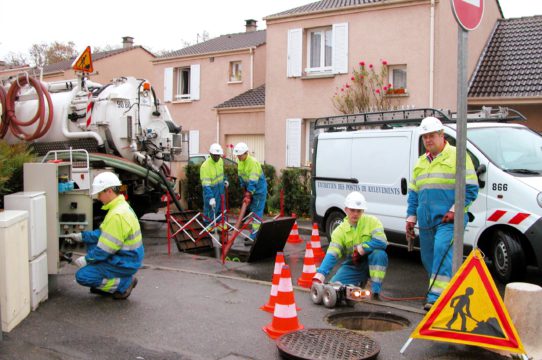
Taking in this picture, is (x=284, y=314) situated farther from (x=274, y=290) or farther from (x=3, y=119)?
(x=3, y=119)

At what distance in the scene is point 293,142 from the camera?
18641 millimetres

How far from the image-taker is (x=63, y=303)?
6523mm

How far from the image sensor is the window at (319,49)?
60.0ft

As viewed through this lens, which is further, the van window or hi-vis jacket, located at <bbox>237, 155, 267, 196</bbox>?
hi-vis jacket, located at <bbox>237, 155, 267, 196</bbox>

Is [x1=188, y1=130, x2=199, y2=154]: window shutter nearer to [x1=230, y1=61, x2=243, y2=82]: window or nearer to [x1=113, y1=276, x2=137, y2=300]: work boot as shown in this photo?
[x1=230, y1=61, x2=243, y2=82]: window

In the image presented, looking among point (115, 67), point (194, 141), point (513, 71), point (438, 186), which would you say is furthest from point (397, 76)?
point (115, 67)

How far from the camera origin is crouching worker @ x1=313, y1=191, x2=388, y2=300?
646 cm

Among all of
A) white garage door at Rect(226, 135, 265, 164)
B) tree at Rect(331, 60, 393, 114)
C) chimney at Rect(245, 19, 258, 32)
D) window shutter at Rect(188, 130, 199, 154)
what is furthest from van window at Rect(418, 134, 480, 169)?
chimney at Rect(245, 19, 258, 32)

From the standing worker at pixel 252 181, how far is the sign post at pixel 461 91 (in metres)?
6.15

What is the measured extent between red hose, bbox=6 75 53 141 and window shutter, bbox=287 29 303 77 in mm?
8691

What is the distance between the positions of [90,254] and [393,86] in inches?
486

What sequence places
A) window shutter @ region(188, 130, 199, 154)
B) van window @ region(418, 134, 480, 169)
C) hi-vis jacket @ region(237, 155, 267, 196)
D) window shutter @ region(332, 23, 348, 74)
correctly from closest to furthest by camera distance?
van window @ region(418, 134, 480, 169) < hi-vis jacket @ region(237, 155, 267, 196) < window shutter @ region(332, 23, 348, 74) < window shutter @ region(188, 130, 199, 154)

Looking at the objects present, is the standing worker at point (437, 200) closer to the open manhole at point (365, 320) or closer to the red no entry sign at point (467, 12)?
Answer: the open manhole at point (365, 320)

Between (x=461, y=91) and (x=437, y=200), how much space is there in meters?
1.75
